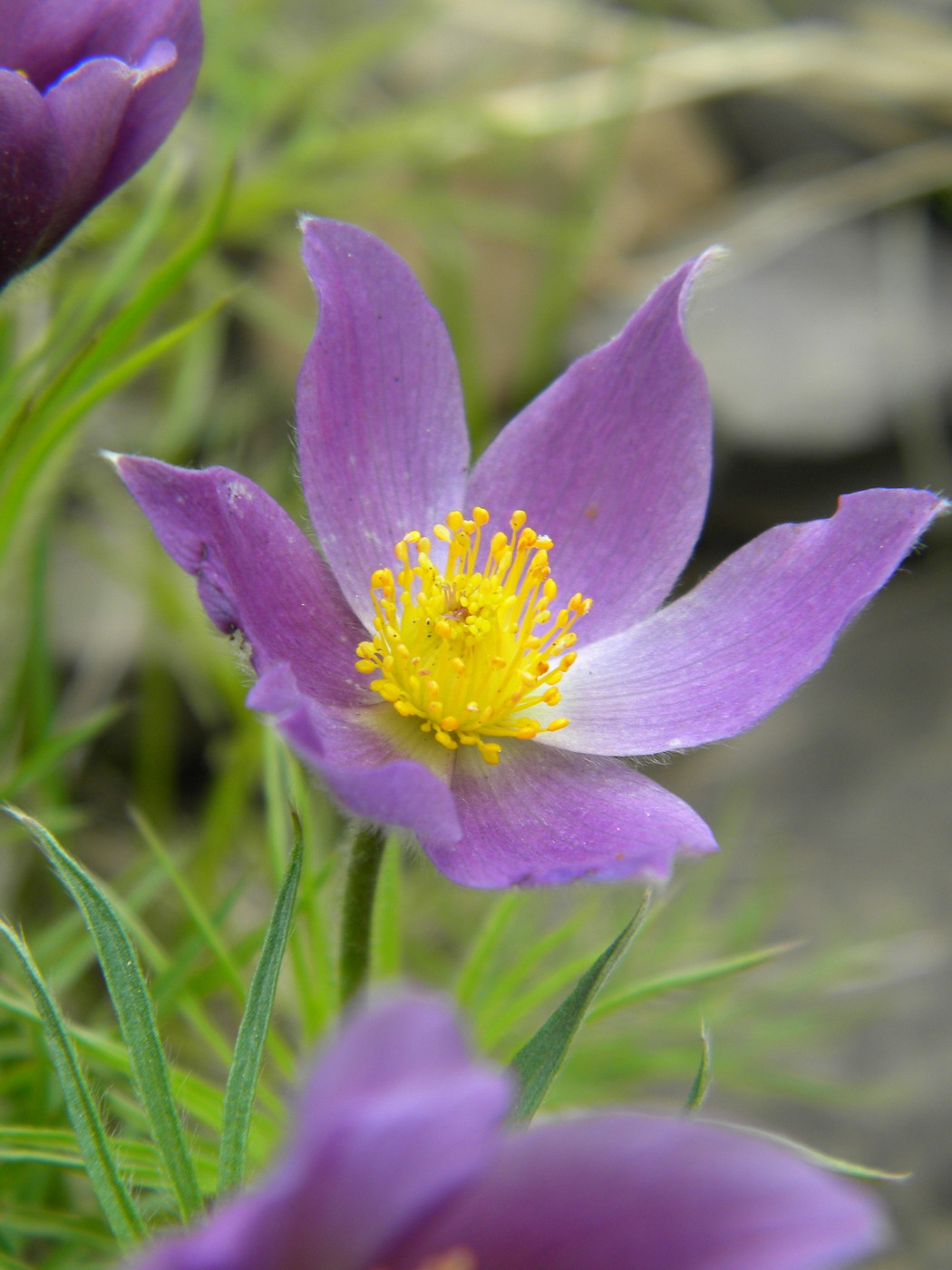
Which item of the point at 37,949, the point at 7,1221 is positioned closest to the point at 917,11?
the point at 37,949

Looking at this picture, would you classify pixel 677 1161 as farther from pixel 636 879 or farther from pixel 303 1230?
pixel 636 879

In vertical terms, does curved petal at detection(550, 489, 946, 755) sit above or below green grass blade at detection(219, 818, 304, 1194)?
above

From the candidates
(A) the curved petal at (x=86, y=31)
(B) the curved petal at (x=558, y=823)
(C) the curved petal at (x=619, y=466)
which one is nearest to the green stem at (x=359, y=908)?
(B) the curved petal at (x=558, y=823)

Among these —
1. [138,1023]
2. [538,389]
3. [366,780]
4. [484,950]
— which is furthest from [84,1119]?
[538,389]

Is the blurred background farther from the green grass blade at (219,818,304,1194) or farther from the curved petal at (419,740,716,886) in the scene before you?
the green grass blade at (219,818,304,1194)

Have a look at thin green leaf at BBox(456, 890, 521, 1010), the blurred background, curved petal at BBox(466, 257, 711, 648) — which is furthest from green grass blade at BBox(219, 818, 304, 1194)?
curved petal at BBox(466, 257, 711, 648)

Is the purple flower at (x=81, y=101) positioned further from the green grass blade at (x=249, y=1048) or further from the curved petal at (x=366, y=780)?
the green grass blade at (x=249, y=1048)

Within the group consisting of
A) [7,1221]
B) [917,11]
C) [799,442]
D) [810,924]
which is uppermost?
[917,11]
